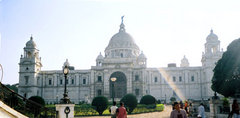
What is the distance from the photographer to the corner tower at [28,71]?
52844 mm

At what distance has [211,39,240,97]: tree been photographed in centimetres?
2473

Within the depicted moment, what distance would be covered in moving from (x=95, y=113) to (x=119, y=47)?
1519 inches

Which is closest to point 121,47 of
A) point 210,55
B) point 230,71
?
point 210,55

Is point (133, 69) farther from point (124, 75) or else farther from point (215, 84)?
point (215, 84)

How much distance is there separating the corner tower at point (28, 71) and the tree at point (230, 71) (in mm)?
39243

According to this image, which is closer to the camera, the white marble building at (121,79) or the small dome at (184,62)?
the white marble building at (121,79)

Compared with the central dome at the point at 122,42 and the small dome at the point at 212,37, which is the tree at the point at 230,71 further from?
the central dome at the point at 122,42

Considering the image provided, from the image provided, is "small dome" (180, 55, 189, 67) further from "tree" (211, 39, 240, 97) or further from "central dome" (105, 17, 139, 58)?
"tree" (211, 39, 240, 97)

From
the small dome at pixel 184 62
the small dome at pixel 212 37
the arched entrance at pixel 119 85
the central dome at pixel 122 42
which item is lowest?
the arched entrance at pixel 119 85

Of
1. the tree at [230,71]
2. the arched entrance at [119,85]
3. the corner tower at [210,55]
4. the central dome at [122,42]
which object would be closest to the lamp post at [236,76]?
the tree at [230,71]

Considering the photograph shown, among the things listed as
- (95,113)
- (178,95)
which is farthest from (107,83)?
Answer: (95,113)

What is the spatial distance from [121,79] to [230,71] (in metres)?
29.0

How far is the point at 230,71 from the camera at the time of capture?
25.4 metres

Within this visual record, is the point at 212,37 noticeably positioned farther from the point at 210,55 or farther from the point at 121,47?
the point at 121,47
